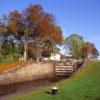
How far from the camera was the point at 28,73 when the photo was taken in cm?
5266

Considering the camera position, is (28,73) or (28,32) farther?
(28,32)

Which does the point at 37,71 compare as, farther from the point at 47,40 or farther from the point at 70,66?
the point at 47,40

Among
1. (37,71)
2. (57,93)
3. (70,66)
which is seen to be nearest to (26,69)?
(37,71)

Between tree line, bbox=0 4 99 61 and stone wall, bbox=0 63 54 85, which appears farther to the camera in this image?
tree line, bbox=0 4 99 61

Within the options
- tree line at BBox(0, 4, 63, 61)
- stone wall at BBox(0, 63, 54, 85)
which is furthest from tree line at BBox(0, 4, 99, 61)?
stone wall at BBox(0, 63, 54, 85)

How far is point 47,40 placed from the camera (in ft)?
245

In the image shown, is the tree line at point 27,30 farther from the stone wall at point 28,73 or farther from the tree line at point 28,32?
the stone wall at point 28,73

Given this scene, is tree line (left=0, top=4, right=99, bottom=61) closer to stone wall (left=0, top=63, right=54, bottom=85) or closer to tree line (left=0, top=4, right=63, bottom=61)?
tree line (left=0, top=4, right=63, bottom=61)

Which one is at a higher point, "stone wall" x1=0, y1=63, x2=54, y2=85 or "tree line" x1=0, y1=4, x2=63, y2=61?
"tree line" x1=0, y1=4, x2=63, y2=61

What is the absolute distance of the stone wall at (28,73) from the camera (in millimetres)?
43013

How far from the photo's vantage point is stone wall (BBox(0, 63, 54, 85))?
4301 centimetres

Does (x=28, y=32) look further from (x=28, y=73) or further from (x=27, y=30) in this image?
(x=28, y=73)

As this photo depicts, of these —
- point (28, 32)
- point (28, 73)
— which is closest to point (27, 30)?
point (28, 32)

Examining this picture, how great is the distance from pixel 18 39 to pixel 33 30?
455 centimetres
